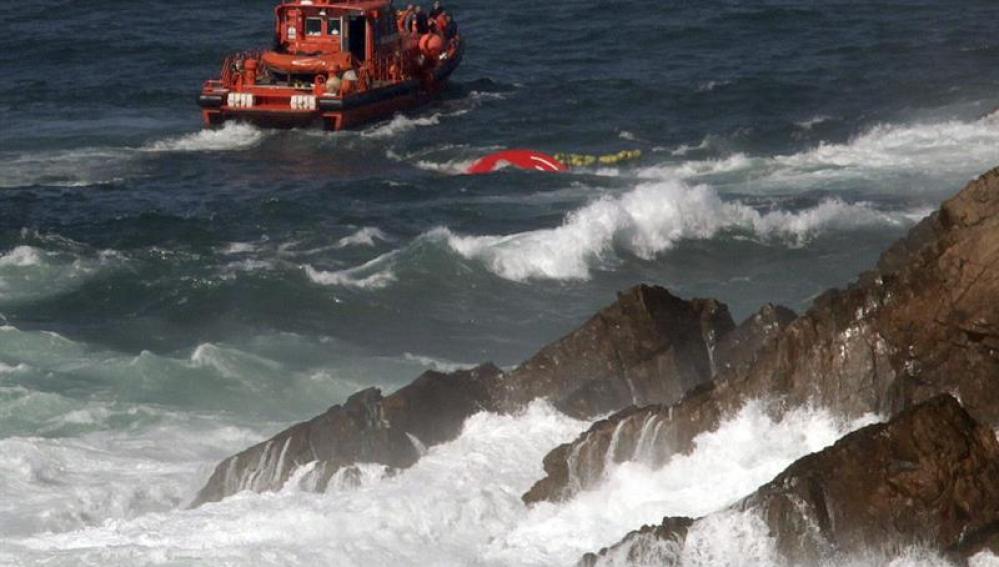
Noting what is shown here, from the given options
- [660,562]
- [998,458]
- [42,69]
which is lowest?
[42,69]

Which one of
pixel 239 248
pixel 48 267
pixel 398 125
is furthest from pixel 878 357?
pixel 398 125

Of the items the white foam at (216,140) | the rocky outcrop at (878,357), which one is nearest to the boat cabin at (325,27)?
the white foam at (216,140)

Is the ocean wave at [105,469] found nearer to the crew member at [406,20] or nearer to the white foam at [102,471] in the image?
the white foam at [102,471]

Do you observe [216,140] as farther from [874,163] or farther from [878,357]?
[878,357]

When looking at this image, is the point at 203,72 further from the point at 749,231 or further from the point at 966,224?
the point at 966,224

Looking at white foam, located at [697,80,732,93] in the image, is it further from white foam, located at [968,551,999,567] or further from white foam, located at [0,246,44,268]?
white foam, located at [968,551,999,567]

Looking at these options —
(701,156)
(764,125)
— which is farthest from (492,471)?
(764,125)
